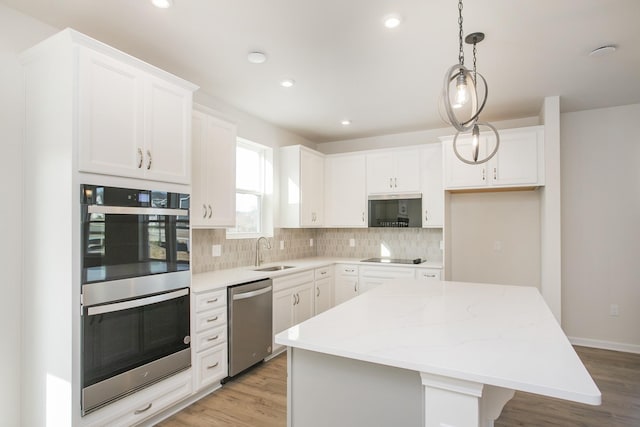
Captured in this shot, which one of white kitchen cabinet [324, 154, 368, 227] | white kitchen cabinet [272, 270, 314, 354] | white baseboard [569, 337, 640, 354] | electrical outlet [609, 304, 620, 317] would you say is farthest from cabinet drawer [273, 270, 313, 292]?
electrical outlet [609, 304, 620, 317]

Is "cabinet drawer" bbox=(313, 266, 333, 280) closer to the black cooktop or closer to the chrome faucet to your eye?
the black cooktop

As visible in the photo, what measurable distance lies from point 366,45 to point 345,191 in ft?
8.65

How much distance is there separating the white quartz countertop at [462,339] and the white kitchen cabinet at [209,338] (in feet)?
4.21

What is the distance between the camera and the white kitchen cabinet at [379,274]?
4264mm

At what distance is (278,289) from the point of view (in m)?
3.63

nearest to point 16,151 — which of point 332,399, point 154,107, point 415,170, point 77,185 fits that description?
point 77,185

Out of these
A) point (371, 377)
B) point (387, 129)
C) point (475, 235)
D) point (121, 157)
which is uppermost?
point (387, 129)

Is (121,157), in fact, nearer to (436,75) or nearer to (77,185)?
(77,185)

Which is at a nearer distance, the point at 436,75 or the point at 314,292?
the point at 436,75

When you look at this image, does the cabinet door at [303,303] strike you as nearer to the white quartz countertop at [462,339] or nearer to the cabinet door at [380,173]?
the cabinet door at [380,173]

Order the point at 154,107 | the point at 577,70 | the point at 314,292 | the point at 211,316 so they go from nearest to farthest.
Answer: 1. the point at 154,107
2. the point at 211,316
3. the point at 577,70
4. the point at 314,292

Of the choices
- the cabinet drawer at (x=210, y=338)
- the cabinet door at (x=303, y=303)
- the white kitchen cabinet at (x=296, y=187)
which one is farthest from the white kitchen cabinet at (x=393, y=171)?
the cabinet drawer at (x=210, y=338)

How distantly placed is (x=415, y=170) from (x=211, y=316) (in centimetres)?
306

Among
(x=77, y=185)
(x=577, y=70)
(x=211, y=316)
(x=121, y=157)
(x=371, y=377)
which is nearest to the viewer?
(x=371, y=377)
